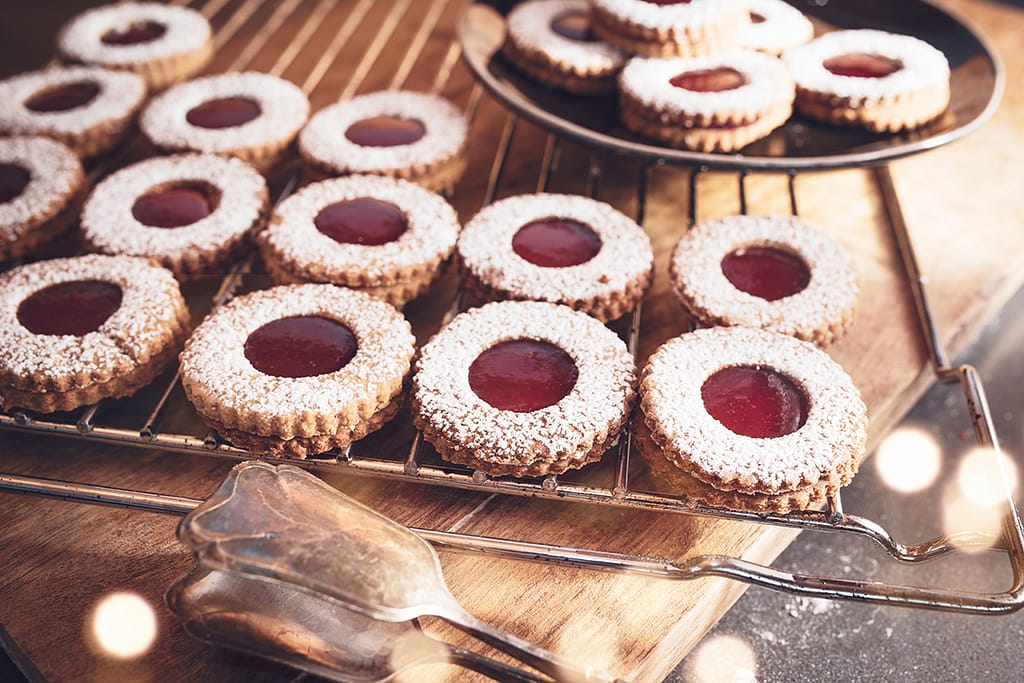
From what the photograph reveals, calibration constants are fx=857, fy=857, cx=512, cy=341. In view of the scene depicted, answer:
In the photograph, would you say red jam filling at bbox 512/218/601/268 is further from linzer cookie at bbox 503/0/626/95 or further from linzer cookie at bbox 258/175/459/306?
linzer cookie at bbox 503/0/626/95

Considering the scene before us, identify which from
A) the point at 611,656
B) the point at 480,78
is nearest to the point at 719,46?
the point at 480,78

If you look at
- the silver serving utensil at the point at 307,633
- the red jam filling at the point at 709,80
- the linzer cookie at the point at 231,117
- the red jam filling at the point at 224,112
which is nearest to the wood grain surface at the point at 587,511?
the silver serving utensil at the point at 307,633

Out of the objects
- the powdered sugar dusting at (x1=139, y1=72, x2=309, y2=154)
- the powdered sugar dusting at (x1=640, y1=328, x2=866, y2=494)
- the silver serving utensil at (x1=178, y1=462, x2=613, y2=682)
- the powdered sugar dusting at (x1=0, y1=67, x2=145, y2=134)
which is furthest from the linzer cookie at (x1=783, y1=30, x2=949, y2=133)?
the powdered sugar dusting at (x1=0, y1=67, x2=145, y2=134)

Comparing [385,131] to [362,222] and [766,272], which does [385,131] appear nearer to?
[362,222]

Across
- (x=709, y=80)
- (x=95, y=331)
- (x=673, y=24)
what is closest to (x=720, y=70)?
(x=709, y=80)

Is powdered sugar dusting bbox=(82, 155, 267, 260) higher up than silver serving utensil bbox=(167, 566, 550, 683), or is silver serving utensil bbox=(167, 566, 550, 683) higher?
powdered sugar dusting bbox=(82, 155, 267, 260)

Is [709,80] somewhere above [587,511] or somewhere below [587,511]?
above

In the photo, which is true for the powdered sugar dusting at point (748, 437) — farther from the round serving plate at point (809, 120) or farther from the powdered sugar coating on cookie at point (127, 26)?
the powdered sugar coating on cookie at point (127, 26)
